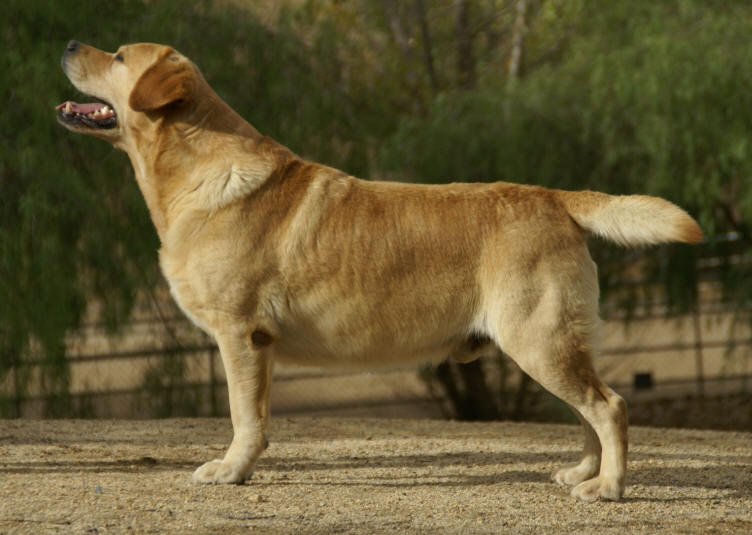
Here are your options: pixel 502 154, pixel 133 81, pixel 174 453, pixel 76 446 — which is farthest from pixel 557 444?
pixel 502 154

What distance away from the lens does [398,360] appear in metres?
5.98

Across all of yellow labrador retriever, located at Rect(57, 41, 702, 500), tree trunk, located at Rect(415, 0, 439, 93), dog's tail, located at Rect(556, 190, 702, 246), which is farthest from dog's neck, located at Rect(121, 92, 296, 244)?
tree trunk, located at Rect(415, 0, 439, 93)

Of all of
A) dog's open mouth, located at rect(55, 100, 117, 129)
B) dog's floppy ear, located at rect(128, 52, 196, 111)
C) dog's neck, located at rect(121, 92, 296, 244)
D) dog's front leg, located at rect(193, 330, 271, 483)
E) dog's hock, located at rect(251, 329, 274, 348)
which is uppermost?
dog's floppy ear, located at rect(128, 52, 196, 111)

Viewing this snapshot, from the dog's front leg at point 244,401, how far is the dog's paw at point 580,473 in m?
1.69

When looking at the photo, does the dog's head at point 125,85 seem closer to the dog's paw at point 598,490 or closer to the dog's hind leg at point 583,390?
the dog's hind leg at point 583,390

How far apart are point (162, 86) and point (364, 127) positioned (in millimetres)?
7931

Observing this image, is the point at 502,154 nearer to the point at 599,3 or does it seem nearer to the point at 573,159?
the point at 573,159

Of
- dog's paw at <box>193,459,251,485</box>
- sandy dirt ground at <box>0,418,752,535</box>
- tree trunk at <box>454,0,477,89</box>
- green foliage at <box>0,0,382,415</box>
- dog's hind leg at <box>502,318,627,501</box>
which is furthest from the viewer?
tree trunk at <box>454,0,477,89</box>

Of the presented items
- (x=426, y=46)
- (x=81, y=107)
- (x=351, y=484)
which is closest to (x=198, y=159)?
(x=81, y=107)

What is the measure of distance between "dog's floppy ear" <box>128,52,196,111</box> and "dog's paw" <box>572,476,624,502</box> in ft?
9.78

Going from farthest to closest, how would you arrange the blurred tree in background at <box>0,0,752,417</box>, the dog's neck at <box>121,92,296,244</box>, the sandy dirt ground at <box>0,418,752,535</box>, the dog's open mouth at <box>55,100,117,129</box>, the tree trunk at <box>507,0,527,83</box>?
1. the tree trunk at <box>507,0,527,83</box>
2. the blurred tree in background at <box>0,0,752,417</box>
3. the dog's open mouth at <box>55,100,117,129</box>
4. the dog's neck at <box>121,92,296,244</box>
5. the sandy dirt ground at <box>0,418,752,535</box>

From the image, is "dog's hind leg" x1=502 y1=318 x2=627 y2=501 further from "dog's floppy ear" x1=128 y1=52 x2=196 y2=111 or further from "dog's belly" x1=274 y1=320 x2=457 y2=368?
"dog's floppy ear" x1=128 y1=52 x2=196 y2=111

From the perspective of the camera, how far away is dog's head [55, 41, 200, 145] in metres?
5.86

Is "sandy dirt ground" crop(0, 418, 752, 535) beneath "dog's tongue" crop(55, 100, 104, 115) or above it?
beneath
